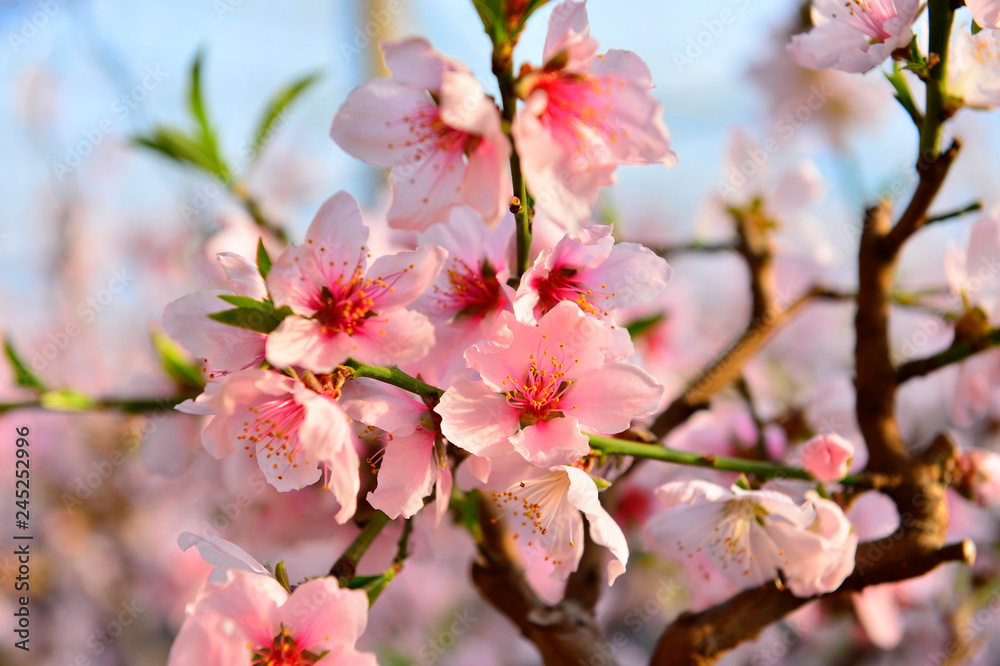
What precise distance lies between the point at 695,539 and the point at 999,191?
226cm

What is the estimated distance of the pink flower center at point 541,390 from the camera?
61 cm

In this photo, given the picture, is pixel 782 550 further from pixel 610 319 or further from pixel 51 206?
pixel 51 206

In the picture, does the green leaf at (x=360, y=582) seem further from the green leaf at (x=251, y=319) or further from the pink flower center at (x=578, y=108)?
the pink flower center at (x=578, y=108)

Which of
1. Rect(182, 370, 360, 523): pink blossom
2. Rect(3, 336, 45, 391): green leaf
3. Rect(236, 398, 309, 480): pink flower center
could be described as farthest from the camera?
Rect(3, 336, 45, 391): green leaf

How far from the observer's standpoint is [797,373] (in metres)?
2.40

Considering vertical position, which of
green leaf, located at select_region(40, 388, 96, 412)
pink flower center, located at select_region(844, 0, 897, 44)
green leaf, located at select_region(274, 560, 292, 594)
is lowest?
green leaf, located at select_region(40, 388, 96, 412)

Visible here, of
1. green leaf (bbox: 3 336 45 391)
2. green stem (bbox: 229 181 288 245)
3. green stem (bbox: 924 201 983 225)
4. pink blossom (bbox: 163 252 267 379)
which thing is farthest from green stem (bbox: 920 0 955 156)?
green leaf (bbox: 3 336 45 391)

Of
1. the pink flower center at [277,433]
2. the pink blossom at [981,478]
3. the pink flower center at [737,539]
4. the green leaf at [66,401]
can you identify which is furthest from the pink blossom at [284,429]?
the pink blossom at [981,478]

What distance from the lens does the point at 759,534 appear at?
0.77 m

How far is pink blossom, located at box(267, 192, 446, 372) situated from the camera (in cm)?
54

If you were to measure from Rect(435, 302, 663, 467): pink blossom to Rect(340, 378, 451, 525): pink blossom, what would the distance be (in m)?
0.04

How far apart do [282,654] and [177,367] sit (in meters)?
0.61

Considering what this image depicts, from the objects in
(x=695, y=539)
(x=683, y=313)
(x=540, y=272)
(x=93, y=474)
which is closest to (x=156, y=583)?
(x=93, y=474)

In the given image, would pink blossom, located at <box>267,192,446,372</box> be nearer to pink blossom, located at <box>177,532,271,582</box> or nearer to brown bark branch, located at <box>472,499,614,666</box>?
pink blossom, located at <box>177,532,271,582</box>
